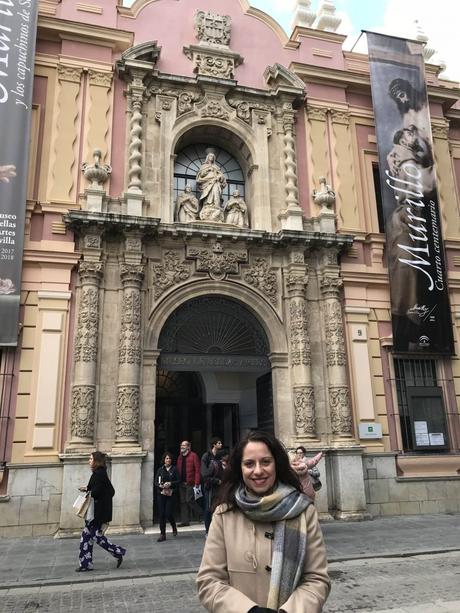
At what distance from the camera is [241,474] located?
2734 mm

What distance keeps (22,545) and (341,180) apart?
12.1 meters

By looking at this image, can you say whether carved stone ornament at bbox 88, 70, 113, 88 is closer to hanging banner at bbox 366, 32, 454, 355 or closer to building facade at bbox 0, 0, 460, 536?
building facade at bbox 0, 0, 460, 536

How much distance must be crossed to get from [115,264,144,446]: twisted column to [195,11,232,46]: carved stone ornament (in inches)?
297

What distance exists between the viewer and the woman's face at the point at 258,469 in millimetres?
2625

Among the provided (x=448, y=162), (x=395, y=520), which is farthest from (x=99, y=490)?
(x=448, y=162)

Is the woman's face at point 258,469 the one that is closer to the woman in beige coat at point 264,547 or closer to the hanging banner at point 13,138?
the woman in beige coat at point 264,547

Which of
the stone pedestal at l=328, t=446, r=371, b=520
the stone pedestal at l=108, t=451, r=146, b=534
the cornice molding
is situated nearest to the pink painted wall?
the cornice molding

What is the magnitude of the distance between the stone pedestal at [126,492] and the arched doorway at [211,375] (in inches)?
99.0

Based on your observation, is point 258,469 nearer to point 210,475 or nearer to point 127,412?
point 210,475

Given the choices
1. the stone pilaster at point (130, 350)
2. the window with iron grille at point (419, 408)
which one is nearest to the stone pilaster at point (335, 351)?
the window with iron grille at point (419, 408)

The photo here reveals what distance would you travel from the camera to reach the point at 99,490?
748 centimetres

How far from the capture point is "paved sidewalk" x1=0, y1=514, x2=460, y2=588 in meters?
7.18

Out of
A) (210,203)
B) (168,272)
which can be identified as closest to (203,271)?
(168,272)

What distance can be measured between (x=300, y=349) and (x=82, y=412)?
5.40 metres
